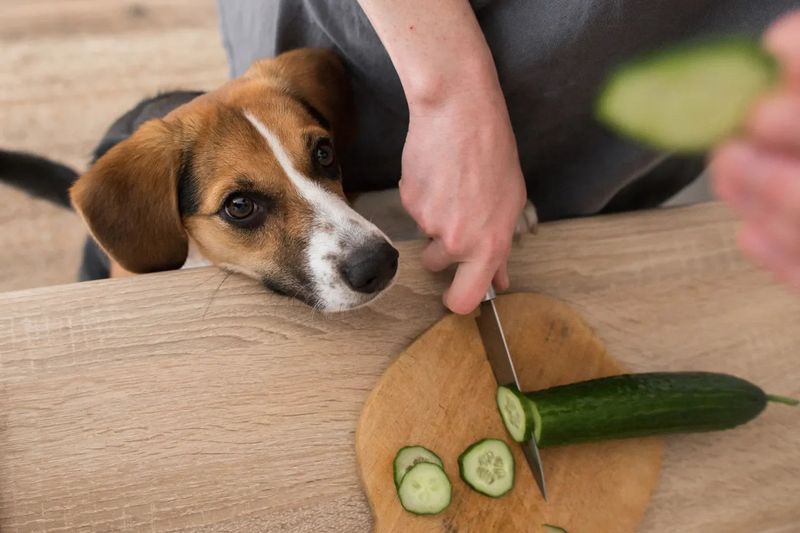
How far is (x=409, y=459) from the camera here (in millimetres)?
1077

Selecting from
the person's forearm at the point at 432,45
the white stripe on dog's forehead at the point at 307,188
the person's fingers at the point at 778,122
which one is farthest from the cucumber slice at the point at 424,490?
the person's fingers at the point at 778,122

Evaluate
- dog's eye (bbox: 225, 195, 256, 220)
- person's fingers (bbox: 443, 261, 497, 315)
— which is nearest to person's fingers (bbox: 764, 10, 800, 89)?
person's fingers (bbox: 443, 261, 497, 315)

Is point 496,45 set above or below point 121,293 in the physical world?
above

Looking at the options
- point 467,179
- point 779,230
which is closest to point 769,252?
point 779,230

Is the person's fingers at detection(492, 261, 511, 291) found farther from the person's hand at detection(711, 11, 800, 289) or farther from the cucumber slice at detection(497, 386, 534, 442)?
the person's hand at detection(711, 11, 800, 289)

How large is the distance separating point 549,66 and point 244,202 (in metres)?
0.59

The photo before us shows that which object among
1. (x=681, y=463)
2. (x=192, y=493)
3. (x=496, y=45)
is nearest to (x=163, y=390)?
(x=192, y=493)

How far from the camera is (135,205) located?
3.94 feet

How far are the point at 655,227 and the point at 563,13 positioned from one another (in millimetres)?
500

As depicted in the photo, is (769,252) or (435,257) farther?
(435,257)

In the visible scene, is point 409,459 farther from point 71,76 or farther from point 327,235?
point 71,76

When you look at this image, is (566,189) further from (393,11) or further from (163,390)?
(163,390)

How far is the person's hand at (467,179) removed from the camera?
0.99m

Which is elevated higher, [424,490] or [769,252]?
[769,252]
